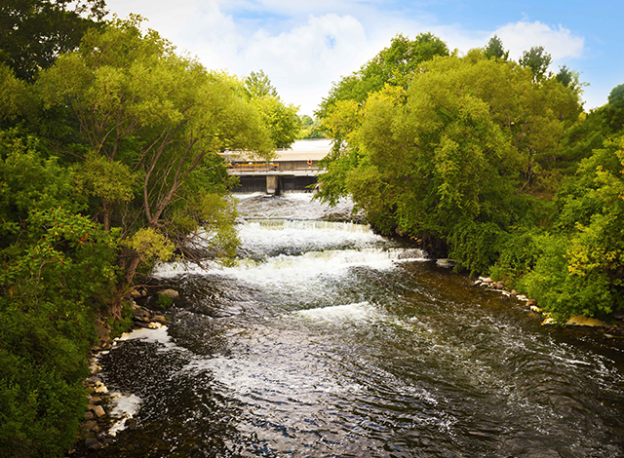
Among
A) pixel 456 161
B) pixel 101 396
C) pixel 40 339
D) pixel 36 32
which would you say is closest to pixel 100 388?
pixel 101 396

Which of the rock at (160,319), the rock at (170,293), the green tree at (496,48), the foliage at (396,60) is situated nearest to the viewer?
the rock at (160,319)

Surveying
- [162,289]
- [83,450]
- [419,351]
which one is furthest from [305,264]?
[83,450]

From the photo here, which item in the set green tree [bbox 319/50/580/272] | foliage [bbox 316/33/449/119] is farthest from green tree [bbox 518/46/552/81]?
green tree [bbox 319/50/580/272]

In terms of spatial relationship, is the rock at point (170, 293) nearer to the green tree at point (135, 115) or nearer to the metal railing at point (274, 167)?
the green tree at point (135, 115)

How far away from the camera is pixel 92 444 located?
28.1ft

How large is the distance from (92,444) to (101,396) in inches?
77.9

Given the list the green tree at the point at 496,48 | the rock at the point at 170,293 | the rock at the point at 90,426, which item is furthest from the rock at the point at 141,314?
the green tree at the point at 496,48

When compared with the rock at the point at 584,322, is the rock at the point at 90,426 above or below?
below

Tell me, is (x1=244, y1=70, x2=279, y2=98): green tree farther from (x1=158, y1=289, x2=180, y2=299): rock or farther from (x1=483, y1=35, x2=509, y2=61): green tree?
(x1=158, y1=289, x2=180, y2=299): rock

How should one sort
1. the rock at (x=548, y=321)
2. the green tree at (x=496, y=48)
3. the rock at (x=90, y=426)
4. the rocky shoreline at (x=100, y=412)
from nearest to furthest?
the rocky shoreline at (x=100, y=412), the rock at (x=90, y=426), the rock at (x=548, y=321), the green tree at (x=496, y=48)

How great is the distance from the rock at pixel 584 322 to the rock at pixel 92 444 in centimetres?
1386

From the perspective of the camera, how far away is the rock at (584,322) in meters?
14.6

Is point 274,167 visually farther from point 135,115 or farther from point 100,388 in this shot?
point 100,388

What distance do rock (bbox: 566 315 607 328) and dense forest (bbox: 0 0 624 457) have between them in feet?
0.79
